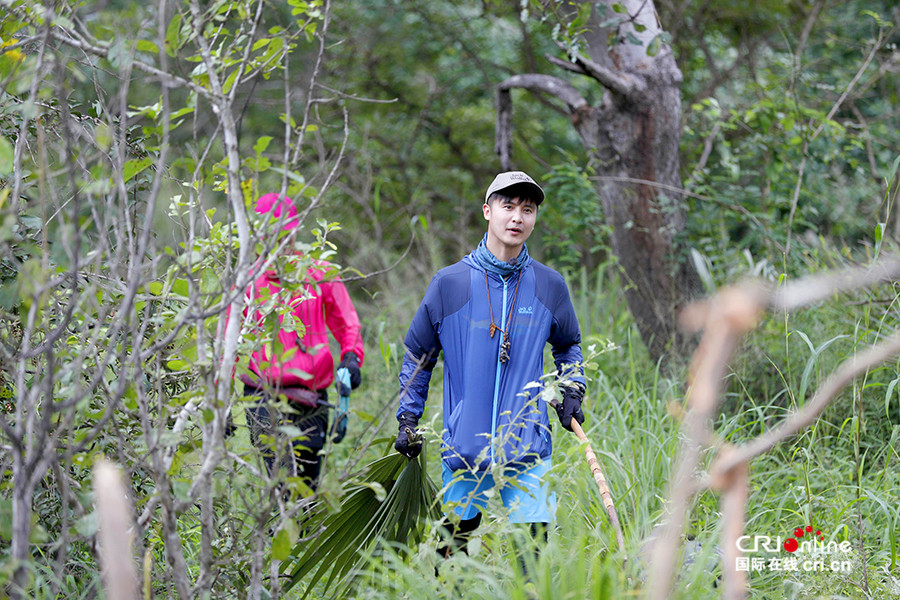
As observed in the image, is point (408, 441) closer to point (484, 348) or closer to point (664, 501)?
point (484, 348)

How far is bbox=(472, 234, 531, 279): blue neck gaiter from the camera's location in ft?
10.4

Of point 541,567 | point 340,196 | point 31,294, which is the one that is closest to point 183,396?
point 31,294

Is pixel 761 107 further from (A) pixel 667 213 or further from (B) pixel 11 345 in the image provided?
(B) pixel 11 345

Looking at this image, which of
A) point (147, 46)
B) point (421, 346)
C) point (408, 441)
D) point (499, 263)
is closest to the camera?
point (147, 46)

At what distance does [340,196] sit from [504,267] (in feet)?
23.4

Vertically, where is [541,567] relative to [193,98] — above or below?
below

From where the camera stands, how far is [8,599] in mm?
2166

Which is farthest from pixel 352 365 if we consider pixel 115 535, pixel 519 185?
pixel 115 535

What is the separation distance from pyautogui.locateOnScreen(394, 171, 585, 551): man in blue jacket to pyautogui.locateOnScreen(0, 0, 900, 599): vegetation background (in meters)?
0.16

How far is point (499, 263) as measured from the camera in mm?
Result: 3166

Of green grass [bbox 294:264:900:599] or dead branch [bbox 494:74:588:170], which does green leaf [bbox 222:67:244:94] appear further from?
dead branch [bbox 494:74:588:170]

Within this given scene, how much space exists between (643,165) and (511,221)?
2.82 meters

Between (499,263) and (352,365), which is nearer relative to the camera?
(499,263)

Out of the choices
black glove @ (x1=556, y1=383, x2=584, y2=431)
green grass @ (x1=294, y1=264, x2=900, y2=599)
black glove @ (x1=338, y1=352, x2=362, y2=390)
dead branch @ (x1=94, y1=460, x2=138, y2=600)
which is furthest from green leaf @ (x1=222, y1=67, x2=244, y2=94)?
black glove @ (x1=338, y1=352, x2=362, y2=390)
